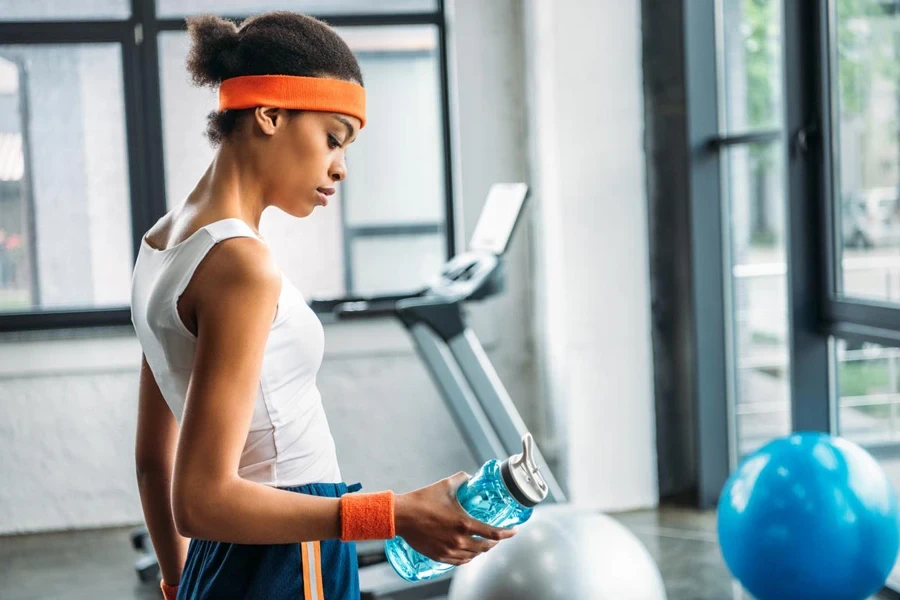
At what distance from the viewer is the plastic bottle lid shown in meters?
1.04

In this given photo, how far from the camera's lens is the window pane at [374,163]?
4.31 m

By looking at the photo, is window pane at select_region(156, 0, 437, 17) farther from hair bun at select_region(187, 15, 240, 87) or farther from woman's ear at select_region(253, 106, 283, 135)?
woman's ear at select_region(253, 106, 283, 135)

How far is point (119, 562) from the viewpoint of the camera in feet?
12.4

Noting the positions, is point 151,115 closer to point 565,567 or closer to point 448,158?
point 448,158

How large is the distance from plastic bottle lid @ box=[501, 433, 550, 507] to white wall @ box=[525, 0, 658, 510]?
2920mm

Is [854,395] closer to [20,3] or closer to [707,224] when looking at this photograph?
[707,224]

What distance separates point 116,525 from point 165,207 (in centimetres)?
140

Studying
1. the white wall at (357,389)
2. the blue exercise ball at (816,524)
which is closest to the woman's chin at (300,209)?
the blue exercise ball at (816,524)

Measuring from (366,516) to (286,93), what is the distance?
0.45 m

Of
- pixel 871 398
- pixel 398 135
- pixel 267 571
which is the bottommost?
pixel 871 398

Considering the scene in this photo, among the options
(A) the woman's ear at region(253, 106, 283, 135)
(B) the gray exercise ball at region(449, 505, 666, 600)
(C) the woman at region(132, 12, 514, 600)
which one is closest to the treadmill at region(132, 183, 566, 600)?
(B) the gray exercise ball at region(449, 505, 666, 600)

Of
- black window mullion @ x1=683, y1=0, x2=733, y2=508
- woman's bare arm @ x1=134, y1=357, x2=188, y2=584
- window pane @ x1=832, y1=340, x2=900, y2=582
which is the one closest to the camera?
woman's bare arm @ x1=134, y1=357, x2=188, y2=584

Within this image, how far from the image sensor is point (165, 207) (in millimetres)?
4309

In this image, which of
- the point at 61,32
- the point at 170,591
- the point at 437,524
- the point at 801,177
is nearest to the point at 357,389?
the point at 61,32
